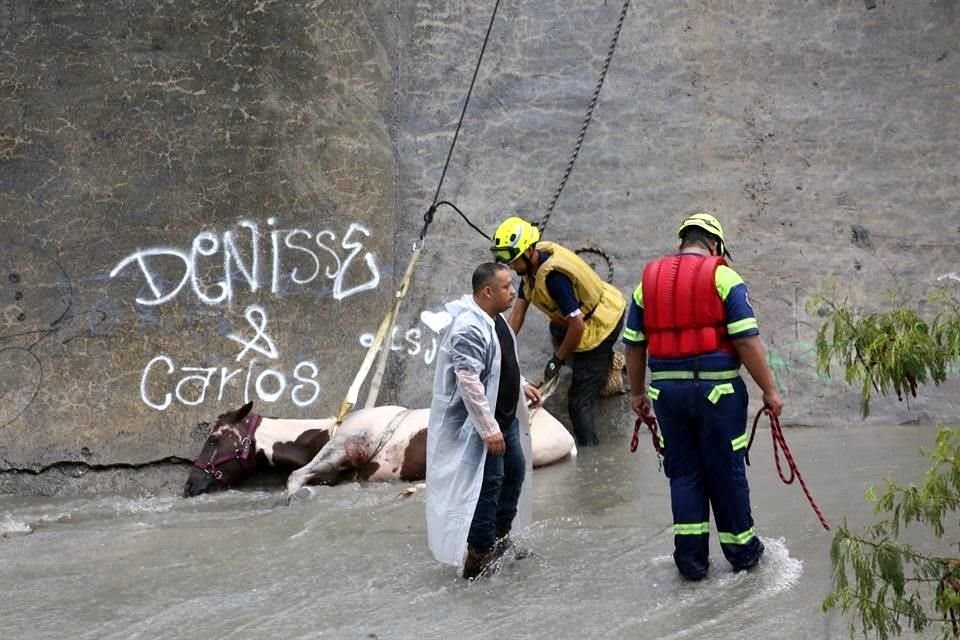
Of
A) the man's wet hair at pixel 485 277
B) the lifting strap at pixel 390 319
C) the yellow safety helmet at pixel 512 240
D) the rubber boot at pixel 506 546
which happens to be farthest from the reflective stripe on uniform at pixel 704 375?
the lifting strap at pixel 390 319

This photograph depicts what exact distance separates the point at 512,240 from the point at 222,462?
2.47 metres

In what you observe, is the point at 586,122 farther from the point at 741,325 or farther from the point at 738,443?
the point at 738,443

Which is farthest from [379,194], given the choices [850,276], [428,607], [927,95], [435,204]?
[428,607]

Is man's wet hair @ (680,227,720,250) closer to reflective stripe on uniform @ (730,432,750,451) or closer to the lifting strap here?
reflective stripe on uniform @ (730,432,750,451)

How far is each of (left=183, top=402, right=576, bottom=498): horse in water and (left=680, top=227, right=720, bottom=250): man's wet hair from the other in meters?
2.61

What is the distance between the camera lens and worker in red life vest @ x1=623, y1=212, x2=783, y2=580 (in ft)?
16.6

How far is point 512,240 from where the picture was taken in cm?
768

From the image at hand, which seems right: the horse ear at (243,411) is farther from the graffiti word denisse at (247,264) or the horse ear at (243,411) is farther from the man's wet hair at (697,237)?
the man's wet hair at (697,237)

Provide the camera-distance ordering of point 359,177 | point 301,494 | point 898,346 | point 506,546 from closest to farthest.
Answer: point 898,346 → point 506,546 → point 301,494 → point 359,177

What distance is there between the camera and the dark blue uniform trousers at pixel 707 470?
16.6ft

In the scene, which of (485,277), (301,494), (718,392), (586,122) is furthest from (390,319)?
(718,392)

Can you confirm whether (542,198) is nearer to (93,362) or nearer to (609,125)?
(609,125)

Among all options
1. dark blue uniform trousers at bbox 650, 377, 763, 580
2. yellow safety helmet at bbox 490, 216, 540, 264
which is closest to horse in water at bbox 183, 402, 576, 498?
yellow safety helmet at bbox 490, 216, 540, 264

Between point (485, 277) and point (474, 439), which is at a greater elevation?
point (485, 277)
